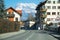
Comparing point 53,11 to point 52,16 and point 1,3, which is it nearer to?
point 52,16

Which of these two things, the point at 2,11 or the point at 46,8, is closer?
the point at 2,11

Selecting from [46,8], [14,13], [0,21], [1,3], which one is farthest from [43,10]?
[0,21]

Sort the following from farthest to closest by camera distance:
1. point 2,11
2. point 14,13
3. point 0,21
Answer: point 14,13 < point 2,11 < point 0,21

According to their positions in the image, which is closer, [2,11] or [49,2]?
[2,11]

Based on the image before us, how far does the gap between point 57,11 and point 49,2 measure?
6292 mm

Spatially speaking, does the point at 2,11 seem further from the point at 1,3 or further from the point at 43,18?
the point at 43,18

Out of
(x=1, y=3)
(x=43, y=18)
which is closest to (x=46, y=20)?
(x=43, y=18)

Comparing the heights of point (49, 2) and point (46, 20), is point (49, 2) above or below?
above

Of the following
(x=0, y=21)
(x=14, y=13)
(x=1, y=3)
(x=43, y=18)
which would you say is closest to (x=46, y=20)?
(x=43, y=18)

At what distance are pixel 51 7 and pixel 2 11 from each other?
6157 centimetres

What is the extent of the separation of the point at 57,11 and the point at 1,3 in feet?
201

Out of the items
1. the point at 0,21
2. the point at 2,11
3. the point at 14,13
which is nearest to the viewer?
the point at 0,21

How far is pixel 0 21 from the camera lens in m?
46.6

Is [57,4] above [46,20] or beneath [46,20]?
above
